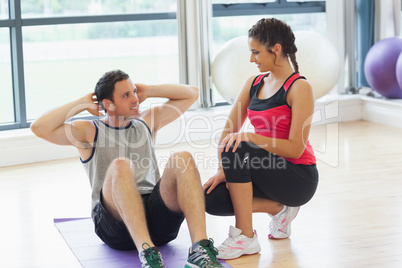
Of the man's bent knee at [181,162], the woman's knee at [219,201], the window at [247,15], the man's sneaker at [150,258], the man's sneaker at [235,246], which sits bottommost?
the man's sneaker at [235,246]

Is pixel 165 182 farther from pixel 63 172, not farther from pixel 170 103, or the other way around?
pixel 63 172

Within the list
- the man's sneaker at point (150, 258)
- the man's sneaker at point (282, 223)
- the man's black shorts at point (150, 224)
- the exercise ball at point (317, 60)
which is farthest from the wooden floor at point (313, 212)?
the exercise ball at point (317, 60)

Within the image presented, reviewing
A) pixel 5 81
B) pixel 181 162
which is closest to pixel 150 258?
pixel 181 162

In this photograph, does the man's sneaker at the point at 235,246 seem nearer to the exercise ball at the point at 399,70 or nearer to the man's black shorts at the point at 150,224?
the man's black shorts at the point at 150,224

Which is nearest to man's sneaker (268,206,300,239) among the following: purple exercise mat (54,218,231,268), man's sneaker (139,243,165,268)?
purple exercise mat (54,218,231,268)

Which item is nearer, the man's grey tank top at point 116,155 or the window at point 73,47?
the man's grey tank top at point 116,155

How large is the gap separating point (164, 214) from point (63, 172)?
1807mm

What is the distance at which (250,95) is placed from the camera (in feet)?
8.89

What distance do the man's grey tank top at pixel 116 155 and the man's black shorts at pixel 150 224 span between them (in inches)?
2.7

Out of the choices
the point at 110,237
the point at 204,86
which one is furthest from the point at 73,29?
the point at 110,237

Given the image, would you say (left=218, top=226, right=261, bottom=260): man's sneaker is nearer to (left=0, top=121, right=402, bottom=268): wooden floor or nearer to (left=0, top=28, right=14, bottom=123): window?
(left=0, top=121, right=402, bottom=268): wooden floor

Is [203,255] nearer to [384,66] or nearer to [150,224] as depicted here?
[150,224]

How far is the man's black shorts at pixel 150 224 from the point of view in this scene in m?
2.45

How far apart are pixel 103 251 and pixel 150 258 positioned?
16.2 inches
